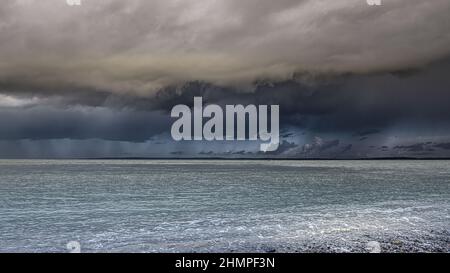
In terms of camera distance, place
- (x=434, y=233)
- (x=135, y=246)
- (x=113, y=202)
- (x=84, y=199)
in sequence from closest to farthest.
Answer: (x=135, y=246)
(x=434, y=233)
(x=113, y=202)
(x=84, y=199)

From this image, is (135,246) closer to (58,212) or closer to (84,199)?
(58,212)

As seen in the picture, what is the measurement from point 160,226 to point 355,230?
17.3 m

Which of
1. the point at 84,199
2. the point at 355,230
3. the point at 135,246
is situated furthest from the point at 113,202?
the point at 355,230

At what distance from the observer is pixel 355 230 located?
1267 inches
